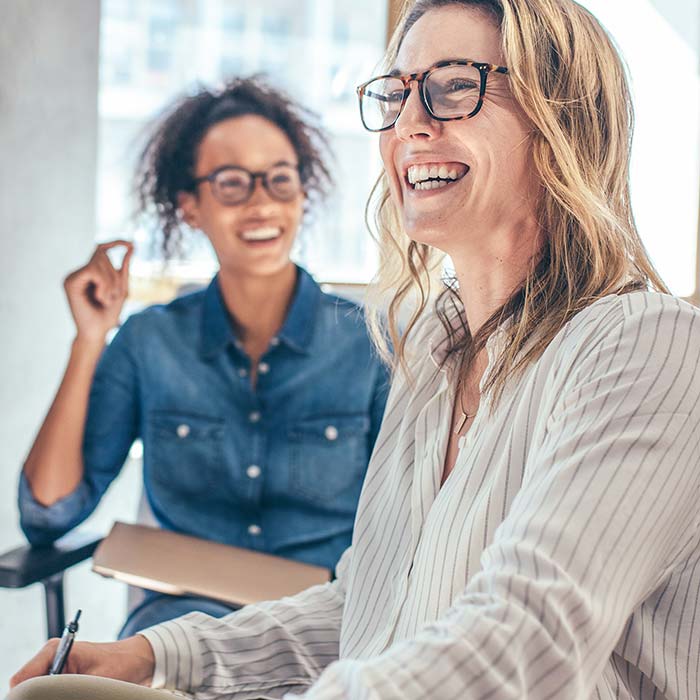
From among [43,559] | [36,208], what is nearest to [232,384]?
[43,559]

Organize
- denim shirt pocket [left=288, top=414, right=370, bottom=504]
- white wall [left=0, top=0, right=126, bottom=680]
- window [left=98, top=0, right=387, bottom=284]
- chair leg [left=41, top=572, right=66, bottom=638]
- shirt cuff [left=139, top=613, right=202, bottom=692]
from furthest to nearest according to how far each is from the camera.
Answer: window [left=98, top=0, right=387, bottom=284] → white wall [left=0, top=0, right=126, bottom=680] → denim shirt pocket [left=288, top=414, right=370, bottom=504] → chair leg [left=41, top=572, right=66, bottom=638] → shirt cuff [left=139, top=613, right=202, bottom=692]

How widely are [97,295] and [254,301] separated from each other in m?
0.30

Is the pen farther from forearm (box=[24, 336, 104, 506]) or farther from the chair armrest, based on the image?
forearm (box=[24, 336, 104, 506])

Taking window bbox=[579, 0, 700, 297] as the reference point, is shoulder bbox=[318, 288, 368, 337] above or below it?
below

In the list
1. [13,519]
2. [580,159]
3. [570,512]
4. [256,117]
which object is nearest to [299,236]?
[256,117]

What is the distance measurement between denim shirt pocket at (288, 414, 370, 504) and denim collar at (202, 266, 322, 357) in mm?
152

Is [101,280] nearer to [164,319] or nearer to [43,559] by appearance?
[164,319]

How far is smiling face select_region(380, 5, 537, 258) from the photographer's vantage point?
3.20ft

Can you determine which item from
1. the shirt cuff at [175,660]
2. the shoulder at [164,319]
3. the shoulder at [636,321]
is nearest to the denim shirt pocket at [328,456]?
the shoulder at [164,319]

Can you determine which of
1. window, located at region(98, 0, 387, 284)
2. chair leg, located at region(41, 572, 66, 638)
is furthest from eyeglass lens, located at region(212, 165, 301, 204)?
chair leg, located at region(41, 572, 66, 638)

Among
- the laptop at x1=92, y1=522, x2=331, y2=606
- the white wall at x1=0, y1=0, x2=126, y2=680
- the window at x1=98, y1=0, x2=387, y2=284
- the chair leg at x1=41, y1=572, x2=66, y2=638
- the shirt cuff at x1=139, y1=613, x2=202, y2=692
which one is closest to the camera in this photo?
the shirt cuff at x1=139, y1=613, x2=202, y2=692

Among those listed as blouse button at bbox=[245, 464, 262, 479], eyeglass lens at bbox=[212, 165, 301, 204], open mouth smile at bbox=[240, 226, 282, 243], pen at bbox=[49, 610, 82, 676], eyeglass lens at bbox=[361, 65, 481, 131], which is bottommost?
blouse button at bbox=[245, 464, 262, 479]

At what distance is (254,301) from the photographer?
1.86 meters

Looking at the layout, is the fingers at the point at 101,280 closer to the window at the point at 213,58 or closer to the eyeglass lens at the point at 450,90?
the window at the point at 213,58
